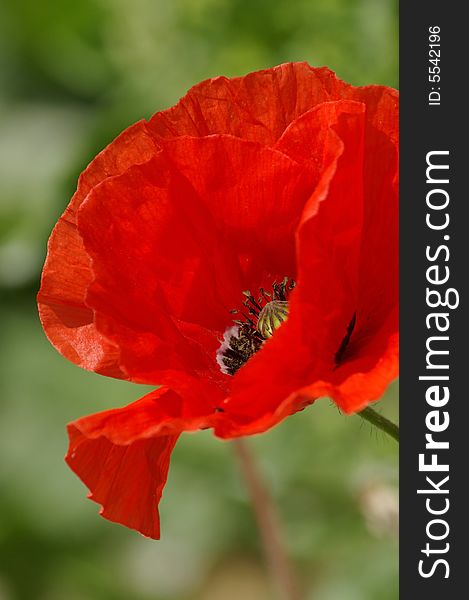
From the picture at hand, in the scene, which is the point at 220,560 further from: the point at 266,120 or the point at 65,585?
the point at 266,120

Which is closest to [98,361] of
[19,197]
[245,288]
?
[245,288]

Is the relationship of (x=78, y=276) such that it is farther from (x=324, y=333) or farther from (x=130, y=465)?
(x=324, y=333)

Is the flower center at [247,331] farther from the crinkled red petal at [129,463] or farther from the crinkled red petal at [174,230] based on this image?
the crinkled red petal at [129,463]

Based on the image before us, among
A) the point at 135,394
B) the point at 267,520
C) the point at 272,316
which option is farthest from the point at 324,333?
the point at 135,394

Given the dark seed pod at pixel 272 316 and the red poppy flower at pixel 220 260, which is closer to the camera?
the red poppy flower at pixel 220 260

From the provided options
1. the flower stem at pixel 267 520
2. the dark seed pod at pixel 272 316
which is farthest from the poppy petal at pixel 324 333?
the flower stem at pixel 267 520
